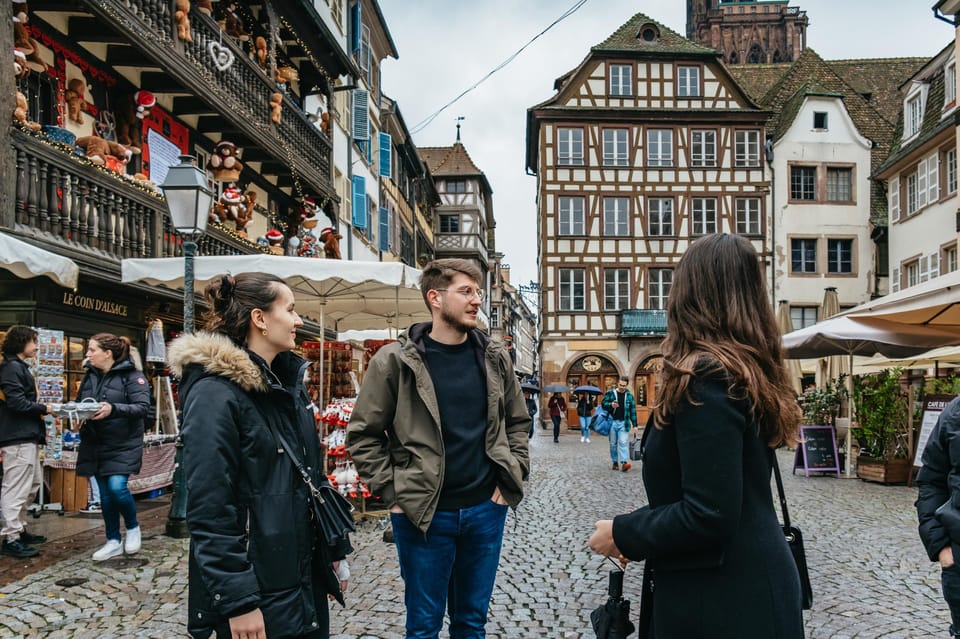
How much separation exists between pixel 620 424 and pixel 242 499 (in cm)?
1327

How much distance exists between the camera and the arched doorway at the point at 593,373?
123 feet

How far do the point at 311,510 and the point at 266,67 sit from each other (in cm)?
1554

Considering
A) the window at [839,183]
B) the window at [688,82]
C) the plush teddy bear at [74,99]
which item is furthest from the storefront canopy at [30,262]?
the window at [839,183]

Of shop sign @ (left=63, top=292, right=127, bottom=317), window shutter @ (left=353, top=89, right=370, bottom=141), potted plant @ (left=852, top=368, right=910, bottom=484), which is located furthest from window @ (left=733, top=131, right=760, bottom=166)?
shop sign @ (left=63, top=292, right=127, bottom=317)

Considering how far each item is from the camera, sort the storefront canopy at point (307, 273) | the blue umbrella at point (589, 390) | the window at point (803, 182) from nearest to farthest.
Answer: the storefront canopy at point (307, 273) → the blue umbrella at point (589, 390) → the window at point (803, 182)

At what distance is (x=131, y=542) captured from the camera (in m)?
6.89

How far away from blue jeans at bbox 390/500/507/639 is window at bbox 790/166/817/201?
120ft

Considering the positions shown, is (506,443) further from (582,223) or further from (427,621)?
(582,223)

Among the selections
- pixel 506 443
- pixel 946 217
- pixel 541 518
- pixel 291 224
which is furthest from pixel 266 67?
pixel 946 217

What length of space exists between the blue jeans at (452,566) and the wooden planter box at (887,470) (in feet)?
35.8

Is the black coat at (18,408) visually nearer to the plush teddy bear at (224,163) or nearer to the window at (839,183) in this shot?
the plush teddy bear at (224,163)

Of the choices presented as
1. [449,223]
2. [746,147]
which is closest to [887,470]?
[746,147]

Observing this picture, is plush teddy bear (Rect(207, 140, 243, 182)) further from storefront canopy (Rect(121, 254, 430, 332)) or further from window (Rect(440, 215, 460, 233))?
window (Rect(440, 215, 460, 233))

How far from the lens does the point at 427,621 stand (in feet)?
11.0
